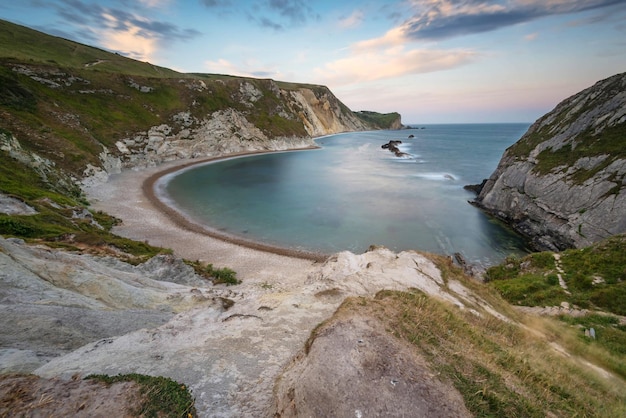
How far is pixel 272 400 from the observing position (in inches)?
269

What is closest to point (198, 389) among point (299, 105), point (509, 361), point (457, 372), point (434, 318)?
point (457, 372)

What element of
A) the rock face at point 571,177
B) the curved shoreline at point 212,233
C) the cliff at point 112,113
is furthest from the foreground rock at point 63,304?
the rock face at point 571,177

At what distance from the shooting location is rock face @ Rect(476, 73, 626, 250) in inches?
1261

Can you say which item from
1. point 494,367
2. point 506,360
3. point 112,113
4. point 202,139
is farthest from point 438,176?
point 112,113

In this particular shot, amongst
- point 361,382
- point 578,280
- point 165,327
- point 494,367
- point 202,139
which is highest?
point 202,139

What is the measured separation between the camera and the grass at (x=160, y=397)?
5480 millimetres

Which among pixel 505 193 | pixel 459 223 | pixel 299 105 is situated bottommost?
pixel 459 223

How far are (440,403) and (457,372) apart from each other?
1.36 meters

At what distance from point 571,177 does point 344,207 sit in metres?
31.8

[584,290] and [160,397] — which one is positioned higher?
[160,397]

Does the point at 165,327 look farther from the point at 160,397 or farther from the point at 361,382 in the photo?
the point at 361,382

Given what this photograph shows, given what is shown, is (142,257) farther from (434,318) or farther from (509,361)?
(509,361)

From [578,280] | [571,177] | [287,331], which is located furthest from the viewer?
[571,177]

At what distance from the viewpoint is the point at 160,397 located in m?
5.85
